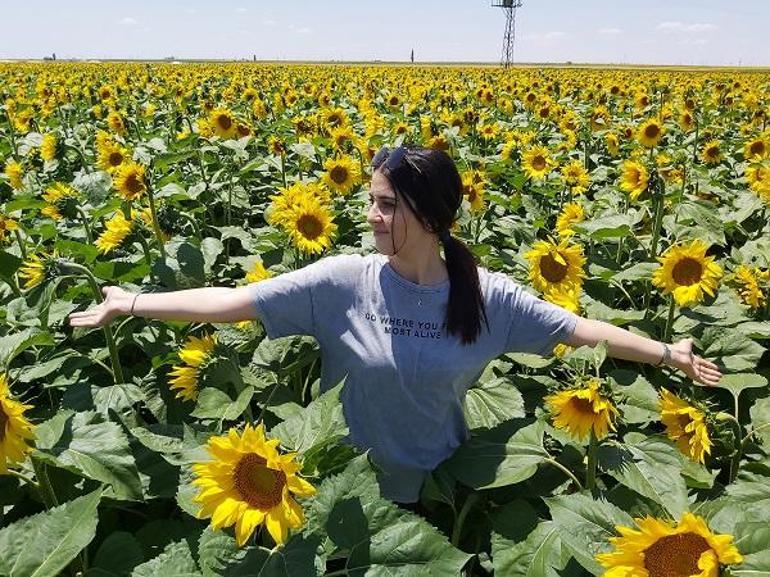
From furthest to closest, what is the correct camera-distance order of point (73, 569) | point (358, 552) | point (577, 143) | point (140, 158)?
point (577, 143) < point (140, 158) < point (73, 569) < point (358, 552)

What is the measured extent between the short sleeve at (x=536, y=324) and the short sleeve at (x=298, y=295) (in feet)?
2.12

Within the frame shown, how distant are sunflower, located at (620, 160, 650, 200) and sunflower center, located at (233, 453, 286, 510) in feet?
10.7

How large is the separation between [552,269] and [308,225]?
129cm

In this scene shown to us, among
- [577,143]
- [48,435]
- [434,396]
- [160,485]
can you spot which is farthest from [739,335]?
[577,143]

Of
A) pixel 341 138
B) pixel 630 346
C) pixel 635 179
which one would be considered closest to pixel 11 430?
pixel 630 346

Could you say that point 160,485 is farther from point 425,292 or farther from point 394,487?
point 425,292

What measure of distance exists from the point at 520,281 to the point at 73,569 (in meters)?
2.67

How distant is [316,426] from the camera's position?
2.13 metres

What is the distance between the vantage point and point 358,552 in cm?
185

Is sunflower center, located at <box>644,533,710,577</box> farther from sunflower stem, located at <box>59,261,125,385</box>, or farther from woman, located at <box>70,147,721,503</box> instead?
sunflower stem, located at <box>59,261,125,385</box>

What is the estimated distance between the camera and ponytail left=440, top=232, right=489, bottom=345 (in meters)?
2.61

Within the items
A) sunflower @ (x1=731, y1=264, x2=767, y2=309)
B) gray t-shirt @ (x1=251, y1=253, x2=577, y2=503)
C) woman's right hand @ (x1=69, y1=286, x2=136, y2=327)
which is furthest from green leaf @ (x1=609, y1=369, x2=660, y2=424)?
woman's right hand @ (x1=69, y1=286, x2=136, y2=327)

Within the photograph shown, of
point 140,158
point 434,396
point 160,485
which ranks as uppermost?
point 140,158

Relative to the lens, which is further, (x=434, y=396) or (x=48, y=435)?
(x=434, y=396)
